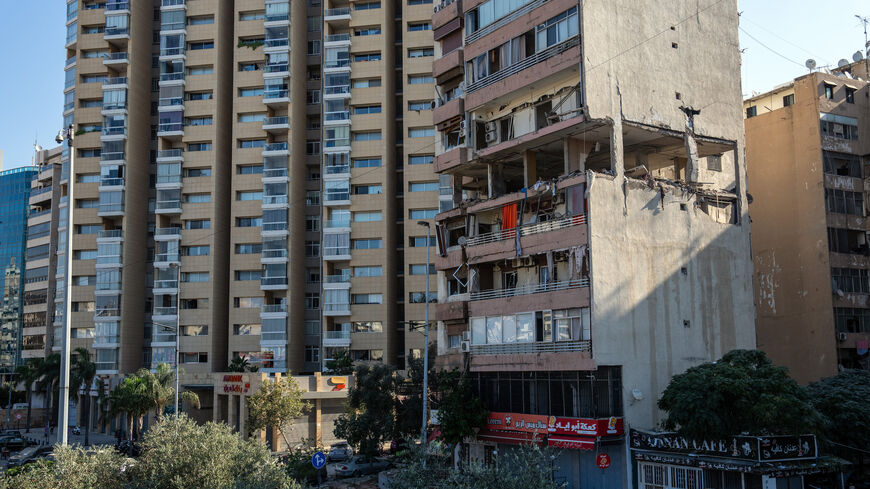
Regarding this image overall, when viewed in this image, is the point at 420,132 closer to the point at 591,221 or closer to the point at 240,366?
the point at 240,366

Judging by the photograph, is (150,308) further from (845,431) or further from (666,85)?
(845,431)

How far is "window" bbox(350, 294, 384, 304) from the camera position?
248 feet

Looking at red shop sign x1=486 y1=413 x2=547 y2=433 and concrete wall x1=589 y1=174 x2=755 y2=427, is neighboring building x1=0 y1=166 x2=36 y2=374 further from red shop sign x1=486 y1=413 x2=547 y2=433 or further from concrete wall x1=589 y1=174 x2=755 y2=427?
concrete wall x1=589 y1=174 x2=755 y2=427

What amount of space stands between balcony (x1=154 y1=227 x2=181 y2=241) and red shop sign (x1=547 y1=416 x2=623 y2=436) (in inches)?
2173

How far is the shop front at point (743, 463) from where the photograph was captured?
2916cm

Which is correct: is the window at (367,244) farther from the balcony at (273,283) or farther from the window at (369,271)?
the balcony at (273,283)

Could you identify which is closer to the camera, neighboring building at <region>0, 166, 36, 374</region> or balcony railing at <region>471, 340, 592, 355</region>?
balcony railing at <region>471, 340, 592, 355</region>

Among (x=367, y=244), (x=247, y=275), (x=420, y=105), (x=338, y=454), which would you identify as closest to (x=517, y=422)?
(x=338, y=454)

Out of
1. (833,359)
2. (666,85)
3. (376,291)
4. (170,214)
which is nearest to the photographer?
(666,85)

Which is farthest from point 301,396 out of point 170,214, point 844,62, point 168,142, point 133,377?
point 844,62

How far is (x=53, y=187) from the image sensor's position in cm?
10106

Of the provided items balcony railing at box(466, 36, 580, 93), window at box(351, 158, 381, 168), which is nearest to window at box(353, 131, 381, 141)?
window at box(351, 158, 381, 168)

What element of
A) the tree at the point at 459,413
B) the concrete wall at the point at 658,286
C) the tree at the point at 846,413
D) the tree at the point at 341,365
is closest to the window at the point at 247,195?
the tree at the point at 341,365

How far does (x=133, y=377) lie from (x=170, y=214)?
77.3 ft
